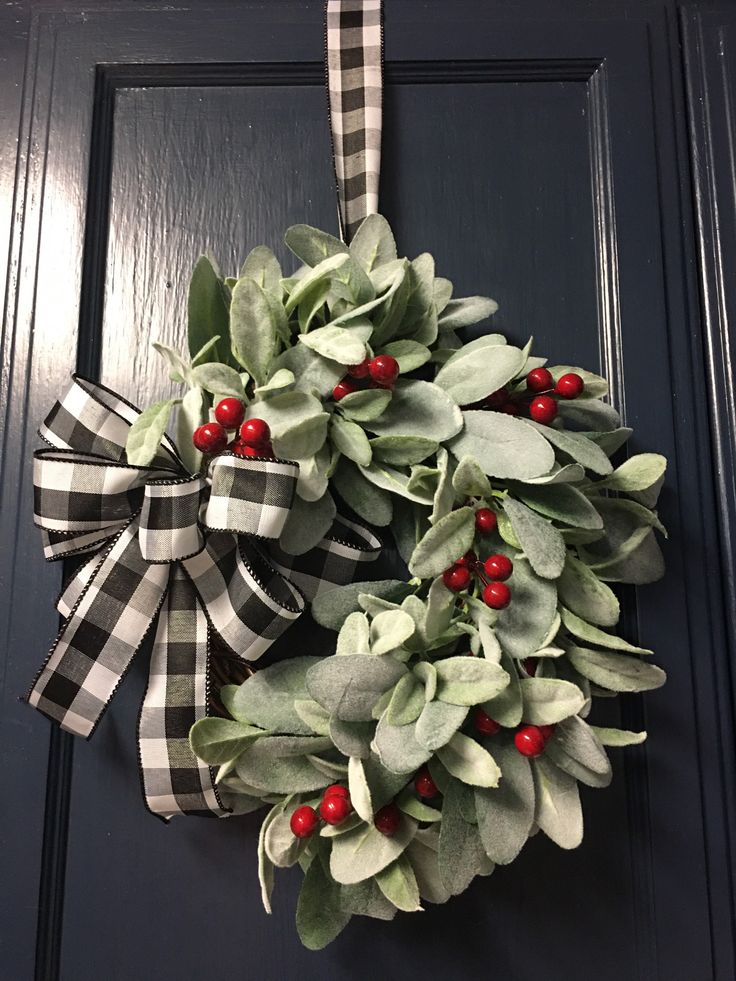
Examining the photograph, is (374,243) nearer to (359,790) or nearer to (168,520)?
(168,520)

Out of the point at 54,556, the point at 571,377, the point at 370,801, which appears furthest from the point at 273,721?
the point at 571,377

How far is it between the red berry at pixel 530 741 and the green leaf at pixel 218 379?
308 millimetres

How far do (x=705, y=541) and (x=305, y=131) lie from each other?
53 centimetres

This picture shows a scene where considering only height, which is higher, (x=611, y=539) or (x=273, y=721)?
(x=611, y=539)

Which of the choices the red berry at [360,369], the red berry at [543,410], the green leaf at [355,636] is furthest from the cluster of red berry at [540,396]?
the green leaf at [355,636]

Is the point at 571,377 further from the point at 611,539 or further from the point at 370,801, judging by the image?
the point at 370,801

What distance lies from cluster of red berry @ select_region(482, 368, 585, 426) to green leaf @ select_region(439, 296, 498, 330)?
0.06 m

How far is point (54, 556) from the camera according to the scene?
23.8 inches

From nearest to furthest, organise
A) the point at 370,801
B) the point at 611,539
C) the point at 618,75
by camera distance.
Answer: the point at 370,801 → the point at 611,539 → the point at 618,75

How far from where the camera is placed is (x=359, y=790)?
52 centimetres

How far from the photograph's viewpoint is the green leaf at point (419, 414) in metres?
0.57

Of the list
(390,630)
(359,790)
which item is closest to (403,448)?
(390,630)

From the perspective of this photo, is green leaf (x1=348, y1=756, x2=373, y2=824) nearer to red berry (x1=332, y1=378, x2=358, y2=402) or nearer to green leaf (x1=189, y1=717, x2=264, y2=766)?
green leaf (x1=189, y1=717, x2=264, y2=766)

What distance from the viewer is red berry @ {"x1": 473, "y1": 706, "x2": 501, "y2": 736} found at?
1.77 feet
